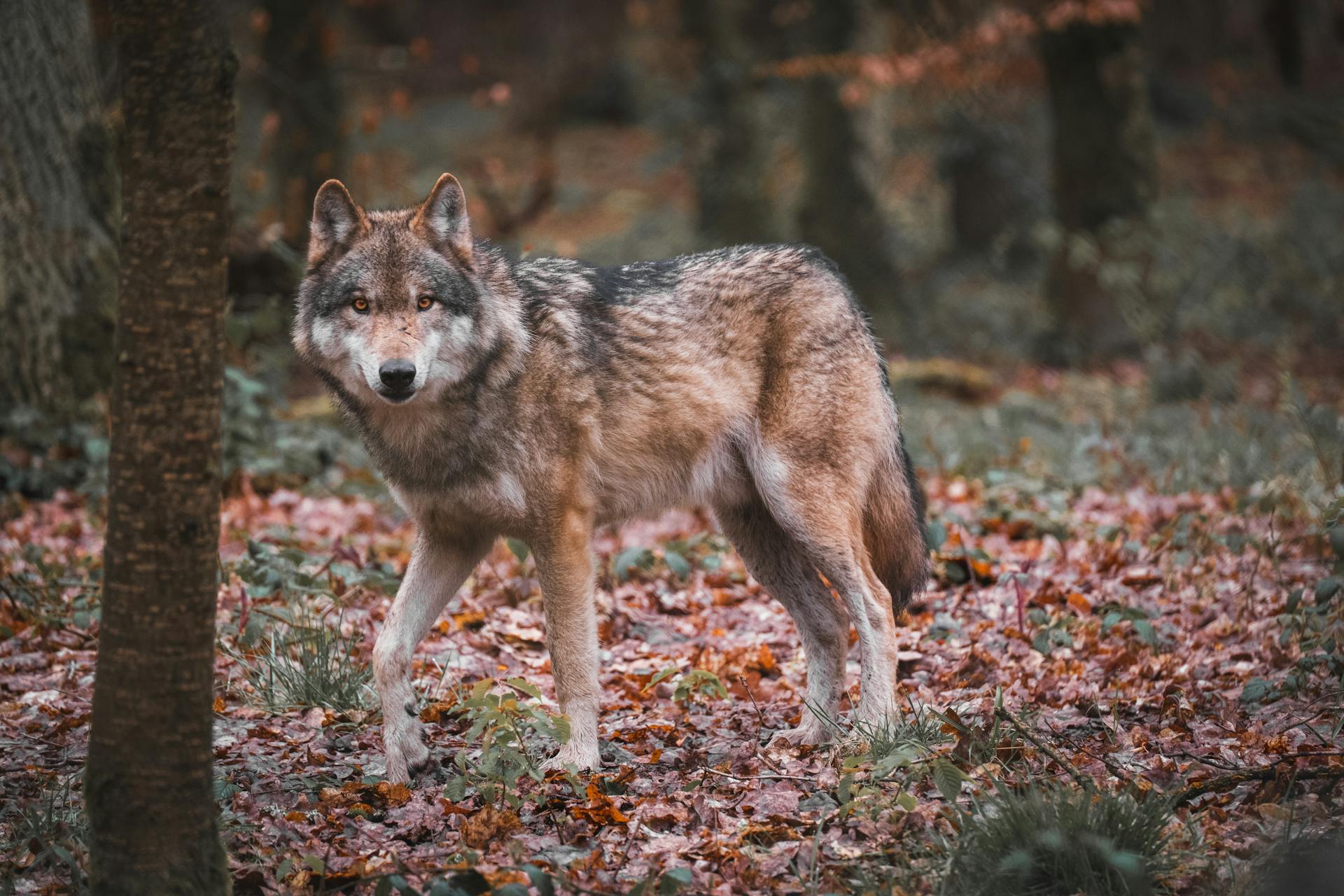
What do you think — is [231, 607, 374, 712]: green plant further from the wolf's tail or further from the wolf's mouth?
the wolf's tail

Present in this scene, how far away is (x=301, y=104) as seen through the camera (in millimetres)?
11438

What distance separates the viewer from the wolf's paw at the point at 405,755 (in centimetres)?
419

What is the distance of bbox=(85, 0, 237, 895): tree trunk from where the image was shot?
278 cm

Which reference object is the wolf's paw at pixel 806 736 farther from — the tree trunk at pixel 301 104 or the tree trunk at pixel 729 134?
the tree trunk at pixel 729 134

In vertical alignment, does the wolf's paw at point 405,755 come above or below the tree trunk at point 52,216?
below

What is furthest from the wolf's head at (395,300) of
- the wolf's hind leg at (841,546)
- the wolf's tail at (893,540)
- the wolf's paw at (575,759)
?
the wolf's tail at (893,540)

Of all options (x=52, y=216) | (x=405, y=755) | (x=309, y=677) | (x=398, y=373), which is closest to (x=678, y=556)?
(x=309, y=677)

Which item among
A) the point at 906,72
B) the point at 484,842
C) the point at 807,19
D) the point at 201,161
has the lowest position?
the point at 484,842

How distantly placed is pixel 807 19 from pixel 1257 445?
9.71 meters

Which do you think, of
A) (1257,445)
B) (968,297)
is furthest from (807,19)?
(1257,445)

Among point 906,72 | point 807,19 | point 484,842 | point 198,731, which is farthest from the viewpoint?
point 807,19

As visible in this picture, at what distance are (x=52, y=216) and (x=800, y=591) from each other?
6.00 meters

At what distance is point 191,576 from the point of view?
292cm

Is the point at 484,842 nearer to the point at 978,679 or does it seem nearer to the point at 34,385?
the point at 978,679
